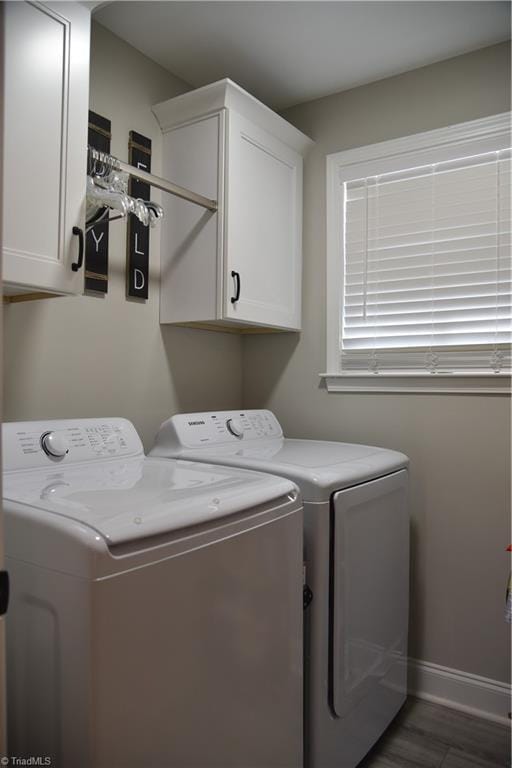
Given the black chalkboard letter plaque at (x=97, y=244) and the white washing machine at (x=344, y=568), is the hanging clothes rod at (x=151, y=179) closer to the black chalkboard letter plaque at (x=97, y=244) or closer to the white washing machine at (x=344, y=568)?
the black chalkboard letter plaque at (x=97, y=244)

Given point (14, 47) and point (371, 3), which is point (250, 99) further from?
point (14, 47)


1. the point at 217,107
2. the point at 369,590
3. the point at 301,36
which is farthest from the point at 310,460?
the point at 301,36

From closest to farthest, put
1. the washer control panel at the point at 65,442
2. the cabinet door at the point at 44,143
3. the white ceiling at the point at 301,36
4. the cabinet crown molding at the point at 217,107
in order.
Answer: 1. the cabinet door at the point at 44,143
2. the washer control panel at the point at 65,442
3. the white ceiling at the point at 301,36
4. the cabinet crown molding at the point at 217,107

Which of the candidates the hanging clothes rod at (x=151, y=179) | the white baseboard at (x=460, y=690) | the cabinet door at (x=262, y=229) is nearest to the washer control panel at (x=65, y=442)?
the cabinet door at (x=262, y=229)

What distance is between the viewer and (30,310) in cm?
175

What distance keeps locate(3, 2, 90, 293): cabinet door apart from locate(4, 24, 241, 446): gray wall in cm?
34

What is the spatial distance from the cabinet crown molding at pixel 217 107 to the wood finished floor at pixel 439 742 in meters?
2.43

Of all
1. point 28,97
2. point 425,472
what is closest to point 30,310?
point 28,97

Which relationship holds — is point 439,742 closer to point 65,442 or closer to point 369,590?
point 369,590

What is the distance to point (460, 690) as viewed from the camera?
216 cm

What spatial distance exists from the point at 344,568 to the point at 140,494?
2.44ft

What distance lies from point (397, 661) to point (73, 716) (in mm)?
1421

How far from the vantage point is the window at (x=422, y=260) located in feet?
6.98

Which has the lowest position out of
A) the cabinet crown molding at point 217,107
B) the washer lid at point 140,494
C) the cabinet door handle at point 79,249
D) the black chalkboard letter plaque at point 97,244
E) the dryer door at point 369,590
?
the dryer door at point 369,590
